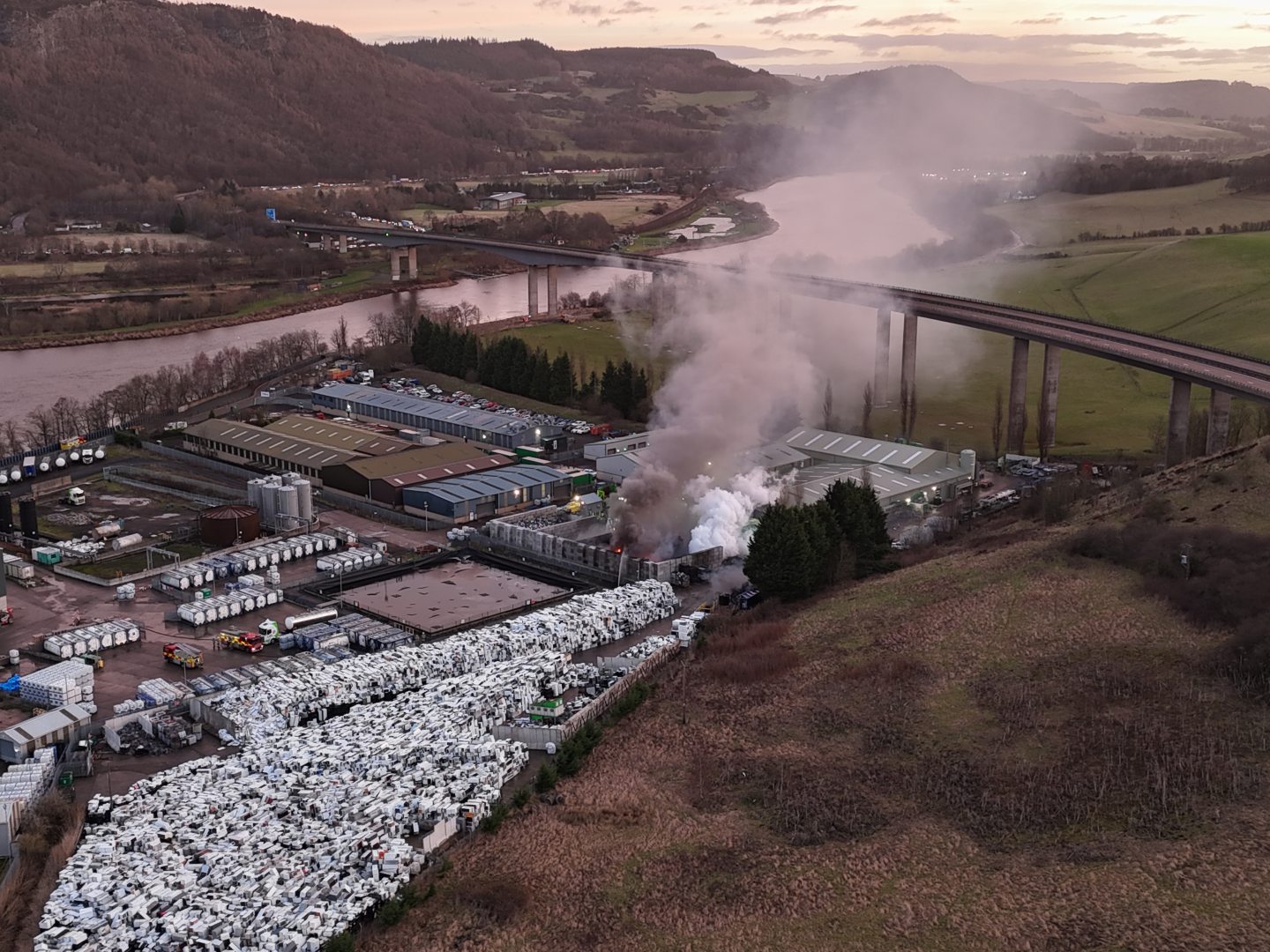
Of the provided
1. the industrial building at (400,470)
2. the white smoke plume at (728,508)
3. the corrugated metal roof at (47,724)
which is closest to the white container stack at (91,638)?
the corrugated metal roof at (47,724)

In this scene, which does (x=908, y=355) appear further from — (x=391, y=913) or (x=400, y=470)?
(x=391, y=913)

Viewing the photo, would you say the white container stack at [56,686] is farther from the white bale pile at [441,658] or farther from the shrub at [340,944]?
the shrub at [340,944]

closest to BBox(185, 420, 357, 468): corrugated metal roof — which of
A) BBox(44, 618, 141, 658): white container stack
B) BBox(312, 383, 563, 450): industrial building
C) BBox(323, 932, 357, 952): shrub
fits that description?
BBox(312, 383, 563, 450): industrial building

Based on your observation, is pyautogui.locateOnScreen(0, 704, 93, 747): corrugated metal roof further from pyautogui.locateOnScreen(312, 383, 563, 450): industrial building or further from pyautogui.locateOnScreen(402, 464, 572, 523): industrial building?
pyautogui.locateOnScreen(312, 383, 563, 450): industrial building

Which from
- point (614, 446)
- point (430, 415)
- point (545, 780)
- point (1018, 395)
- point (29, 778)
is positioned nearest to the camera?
point (545, 780)

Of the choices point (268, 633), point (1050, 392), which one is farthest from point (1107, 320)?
point (268, 633)

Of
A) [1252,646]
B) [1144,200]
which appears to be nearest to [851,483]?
[1252,646]

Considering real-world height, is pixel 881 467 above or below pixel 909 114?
below

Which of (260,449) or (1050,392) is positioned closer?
(260,449)
